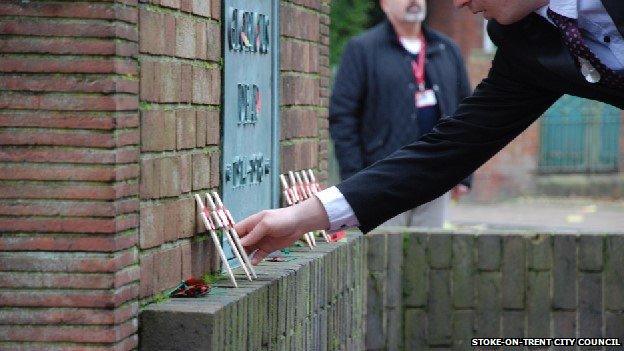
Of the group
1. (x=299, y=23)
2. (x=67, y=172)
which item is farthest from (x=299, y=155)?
(x=67, y=172)

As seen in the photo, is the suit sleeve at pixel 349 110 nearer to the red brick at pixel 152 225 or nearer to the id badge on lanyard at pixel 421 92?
the id badge on lanyard at pixel 421 92

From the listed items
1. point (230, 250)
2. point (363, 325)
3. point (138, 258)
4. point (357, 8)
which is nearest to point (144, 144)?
point (138, 258)

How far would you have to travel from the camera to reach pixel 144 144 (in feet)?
12.2

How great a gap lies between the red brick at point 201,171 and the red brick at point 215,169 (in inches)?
1.1

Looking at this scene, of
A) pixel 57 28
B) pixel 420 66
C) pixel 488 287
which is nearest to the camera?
pixel 57 28

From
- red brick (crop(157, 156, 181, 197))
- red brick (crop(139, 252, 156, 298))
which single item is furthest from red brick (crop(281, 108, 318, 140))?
red brick (crop(139, 252, 156, 298))

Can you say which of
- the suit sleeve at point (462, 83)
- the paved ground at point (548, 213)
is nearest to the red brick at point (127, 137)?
the suit sleeve at point (462, 83)

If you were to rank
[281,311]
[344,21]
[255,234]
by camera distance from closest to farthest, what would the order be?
[255,234] → [281,311] → [344,21]

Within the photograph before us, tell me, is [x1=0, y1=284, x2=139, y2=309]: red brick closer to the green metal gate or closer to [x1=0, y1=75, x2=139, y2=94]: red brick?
[x1=0, y1=75, x2=139, y2=94]: red brick

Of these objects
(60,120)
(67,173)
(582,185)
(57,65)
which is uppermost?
(57,65)

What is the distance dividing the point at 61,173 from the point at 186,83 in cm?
73

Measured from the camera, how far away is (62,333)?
3.48 meters

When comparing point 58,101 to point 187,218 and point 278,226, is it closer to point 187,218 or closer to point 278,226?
point 187,218

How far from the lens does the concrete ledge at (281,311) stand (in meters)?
3.65
